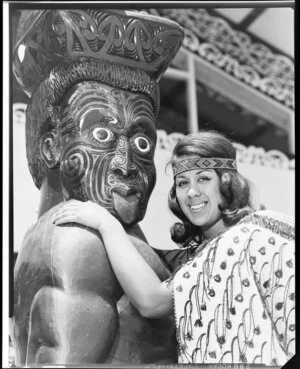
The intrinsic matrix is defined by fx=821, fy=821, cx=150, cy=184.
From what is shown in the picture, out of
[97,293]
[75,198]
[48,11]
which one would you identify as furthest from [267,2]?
[97,293]

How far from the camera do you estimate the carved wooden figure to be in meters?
3.46

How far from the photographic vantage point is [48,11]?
365 centimetres

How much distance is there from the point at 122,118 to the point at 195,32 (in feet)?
1.73

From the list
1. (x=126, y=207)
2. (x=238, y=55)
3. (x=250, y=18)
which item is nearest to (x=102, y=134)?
(x=126, y=207)

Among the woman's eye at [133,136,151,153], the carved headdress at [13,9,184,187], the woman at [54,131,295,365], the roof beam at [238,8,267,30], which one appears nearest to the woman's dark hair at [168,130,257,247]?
the woman at [54,131,295,365]

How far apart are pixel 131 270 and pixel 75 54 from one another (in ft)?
3.23

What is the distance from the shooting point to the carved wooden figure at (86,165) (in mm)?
3455

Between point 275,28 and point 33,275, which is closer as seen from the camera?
point 33,275

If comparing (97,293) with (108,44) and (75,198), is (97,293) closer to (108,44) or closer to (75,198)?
(75,198)

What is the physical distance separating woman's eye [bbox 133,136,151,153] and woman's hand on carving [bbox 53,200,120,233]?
1.06 feet

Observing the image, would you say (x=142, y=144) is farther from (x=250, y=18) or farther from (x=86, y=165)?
(x=250, y=18)

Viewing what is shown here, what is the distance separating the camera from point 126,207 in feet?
11.8

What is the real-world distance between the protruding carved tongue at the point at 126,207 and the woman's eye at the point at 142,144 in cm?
21

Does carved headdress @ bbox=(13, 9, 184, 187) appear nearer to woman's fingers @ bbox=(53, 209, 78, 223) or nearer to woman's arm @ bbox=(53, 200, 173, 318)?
woman's fingers @ bbox=(53, 209, 78, 223)
